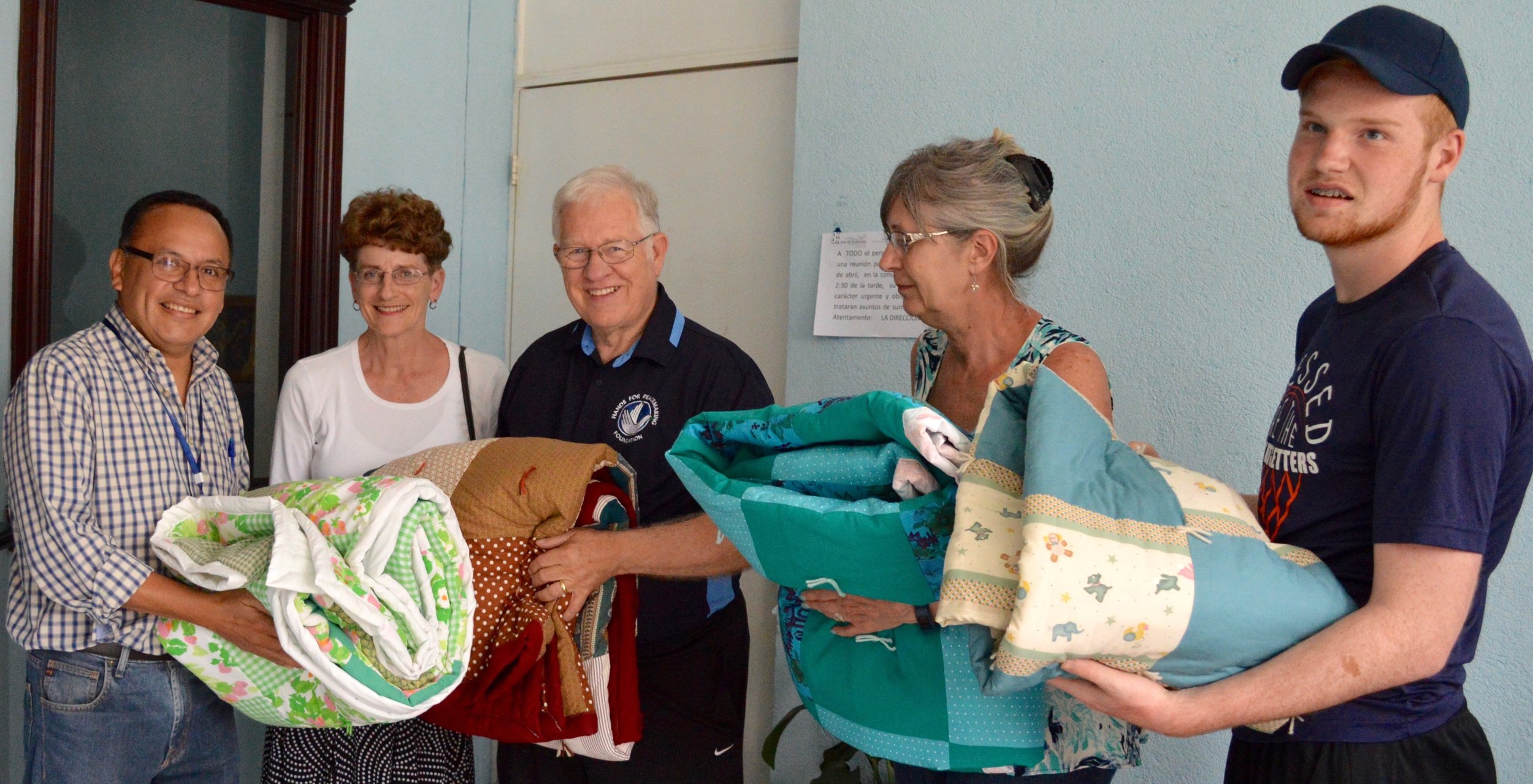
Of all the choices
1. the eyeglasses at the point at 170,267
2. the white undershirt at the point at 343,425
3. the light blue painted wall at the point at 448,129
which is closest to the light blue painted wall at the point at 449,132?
the light blue painted wall at the point at 448,129

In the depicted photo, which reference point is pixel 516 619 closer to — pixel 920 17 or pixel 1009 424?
pixel 1009 424

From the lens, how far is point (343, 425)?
2137 mm

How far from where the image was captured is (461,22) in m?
3.49

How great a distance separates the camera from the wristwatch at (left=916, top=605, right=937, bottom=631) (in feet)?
4.33

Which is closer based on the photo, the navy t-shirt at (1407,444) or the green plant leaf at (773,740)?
the navy t-shirt at (1407,444)

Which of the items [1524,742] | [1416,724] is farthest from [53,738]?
[1524,742]

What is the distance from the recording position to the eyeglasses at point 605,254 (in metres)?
2.00

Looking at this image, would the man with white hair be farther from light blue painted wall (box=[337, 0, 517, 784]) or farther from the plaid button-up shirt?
light blue painted wall (box=[337, 0, 517, 784])

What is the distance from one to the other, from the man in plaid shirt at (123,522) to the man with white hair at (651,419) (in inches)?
22.7

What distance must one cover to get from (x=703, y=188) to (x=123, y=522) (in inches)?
77.6

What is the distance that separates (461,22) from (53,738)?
252 cm

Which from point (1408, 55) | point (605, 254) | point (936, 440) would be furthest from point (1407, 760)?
point (605, 254)

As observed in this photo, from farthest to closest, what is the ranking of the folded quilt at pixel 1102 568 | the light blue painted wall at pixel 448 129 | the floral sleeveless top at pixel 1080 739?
1. the light blue painted wall at pixel 448 129
2. the floral sleeveless top at pixel 1080 739
3. the folded quilt at pixel 1102 568

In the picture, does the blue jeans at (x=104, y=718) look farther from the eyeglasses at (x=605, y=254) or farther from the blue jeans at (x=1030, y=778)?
the blue jeans at (x=1030, y=778)
